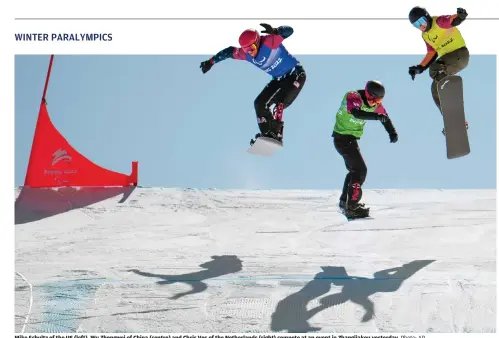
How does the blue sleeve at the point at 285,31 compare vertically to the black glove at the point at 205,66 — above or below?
above

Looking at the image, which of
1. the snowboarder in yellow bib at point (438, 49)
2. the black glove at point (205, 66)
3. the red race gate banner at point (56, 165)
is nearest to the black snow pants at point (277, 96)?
the black glove at point (205, 66)

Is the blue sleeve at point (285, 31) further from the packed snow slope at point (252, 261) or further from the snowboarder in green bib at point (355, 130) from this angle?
the packed snow slope at point (252, 261)

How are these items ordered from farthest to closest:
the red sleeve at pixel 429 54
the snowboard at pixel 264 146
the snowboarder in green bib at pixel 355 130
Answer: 1. the red sleeve at pixel 429 54
2. the snowboard at pixel 264 146
3. the snowboarder in green bib at pixel 355 130

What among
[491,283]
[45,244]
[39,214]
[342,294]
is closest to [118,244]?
[45,244]

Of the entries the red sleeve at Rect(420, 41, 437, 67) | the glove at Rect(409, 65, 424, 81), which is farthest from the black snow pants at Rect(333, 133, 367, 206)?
the red sleeve at Rect(420, 41, 437, 67)

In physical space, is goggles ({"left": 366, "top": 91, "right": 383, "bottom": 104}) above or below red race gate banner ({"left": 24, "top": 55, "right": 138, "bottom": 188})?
above

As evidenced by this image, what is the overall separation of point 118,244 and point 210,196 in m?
1.94

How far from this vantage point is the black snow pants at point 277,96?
8.34 m

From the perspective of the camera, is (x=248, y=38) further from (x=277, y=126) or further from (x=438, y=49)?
(x=438, y=49)

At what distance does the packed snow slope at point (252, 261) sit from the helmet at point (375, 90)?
1851 millimetres

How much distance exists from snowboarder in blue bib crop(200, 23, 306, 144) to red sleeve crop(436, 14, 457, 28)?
1.54m

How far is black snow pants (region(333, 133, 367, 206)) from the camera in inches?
344

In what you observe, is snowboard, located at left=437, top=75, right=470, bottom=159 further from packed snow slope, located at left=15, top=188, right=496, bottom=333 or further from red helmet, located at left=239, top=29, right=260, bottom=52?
red helmet, located at left=239, top=29, right=260, bottom=52

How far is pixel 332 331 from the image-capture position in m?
7.05
